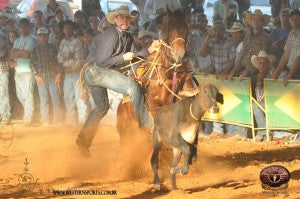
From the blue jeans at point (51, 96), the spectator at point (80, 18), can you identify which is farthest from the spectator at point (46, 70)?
the spectator at point (80, 18)

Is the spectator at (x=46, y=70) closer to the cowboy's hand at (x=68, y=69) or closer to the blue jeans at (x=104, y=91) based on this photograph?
the cowboy's hand at (x=68, y=69)

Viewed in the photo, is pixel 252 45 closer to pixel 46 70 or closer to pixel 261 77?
pixel 261 77

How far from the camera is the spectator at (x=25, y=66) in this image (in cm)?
1706

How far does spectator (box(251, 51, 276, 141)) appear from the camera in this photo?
13.0 meters

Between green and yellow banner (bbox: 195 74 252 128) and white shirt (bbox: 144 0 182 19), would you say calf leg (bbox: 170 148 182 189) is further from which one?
white shirt (bbox: 144 0 182 19)

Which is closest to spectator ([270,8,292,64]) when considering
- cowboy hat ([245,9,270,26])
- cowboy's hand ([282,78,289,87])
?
cowboy hat ([245,9,270,26])

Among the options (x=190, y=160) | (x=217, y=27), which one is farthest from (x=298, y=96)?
(x=190, y=160)

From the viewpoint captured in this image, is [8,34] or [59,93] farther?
[8,34]

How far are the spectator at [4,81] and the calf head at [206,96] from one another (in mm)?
9395

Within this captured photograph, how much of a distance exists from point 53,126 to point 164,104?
7.40 metres

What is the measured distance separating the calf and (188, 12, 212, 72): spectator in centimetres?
518

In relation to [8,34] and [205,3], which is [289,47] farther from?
[8,34]

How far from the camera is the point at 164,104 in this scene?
9.85 metres

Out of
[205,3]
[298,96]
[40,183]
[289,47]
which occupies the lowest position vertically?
[40,183]
